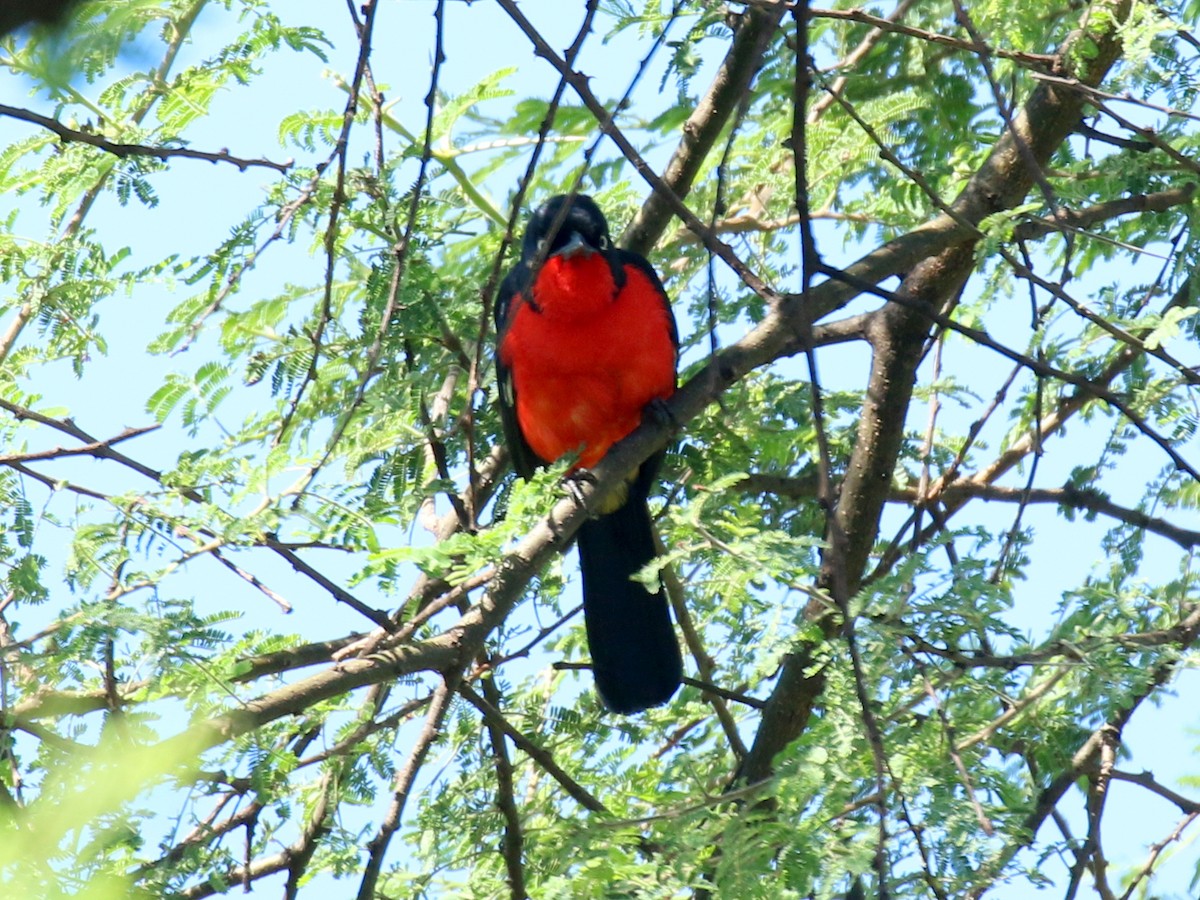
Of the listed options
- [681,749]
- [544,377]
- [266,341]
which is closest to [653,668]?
[681,749]

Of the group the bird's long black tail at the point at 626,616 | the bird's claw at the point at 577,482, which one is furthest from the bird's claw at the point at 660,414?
the bird's long black tail at the point at 626,616

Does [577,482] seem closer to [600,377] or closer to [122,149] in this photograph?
[600,377]

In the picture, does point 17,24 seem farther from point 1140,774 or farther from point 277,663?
point 1140,774

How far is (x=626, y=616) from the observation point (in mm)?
5117

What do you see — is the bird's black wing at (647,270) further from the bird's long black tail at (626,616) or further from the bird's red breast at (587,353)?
the bird's long black tail at (626,616)

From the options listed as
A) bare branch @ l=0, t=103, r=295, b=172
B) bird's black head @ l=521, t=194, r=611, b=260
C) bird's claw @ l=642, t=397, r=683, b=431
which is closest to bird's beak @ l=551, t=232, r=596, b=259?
bird's black head @ l=521, t=194, r=611, b=260

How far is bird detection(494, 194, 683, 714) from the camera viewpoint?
16.0 ft

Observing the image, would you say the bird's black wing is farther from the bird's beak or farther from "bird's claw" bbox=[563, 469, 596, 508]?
"bird's claw" bbox=[563, 469, 596, 508]

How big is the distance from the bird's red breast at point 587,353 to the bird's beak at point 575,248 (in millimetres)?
17

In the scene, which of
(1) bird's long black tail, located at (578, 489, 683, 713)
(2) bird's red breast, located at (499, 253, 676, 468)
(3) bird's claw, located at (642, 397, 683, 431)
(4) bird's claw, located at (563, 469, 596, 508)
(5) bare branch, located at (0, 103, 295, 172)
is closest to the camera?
(5) bare branch, located at (0, 103, 295, 172)

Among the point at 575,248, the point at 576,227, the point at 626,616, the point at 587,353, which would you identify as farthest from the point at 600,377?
the point at 626,616

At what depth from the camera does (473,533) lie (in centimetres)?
374

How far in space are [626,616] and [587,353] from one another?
0.98 meters

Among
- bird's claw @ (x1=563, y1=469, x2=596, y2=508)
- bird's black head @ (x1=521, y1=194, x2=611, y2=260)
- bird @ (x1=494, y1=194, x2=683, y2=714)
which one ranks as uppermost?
bird's black head @ (x1=521, y1=194, x2=611, y2=260)
